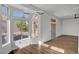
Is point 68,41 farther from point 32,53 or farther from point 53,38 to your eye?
point 32,53

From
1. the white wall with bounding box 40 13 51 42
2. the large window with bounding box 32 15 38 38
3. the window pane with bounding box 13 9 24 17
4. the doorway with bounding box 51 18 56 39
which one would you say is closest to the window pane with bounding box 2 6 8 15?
the window pane with bounding box 13 9 24 17

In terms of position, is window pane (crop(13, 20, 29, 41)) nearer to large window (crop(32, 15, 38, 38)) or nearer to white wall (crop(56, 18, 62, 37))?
large window (crop(32, 15, 38, 38))

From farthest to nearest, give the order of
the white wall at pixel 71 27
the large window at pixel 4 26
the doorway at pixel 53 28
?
the doorway at pixel 53 28
the white wall at pixel 71 27
the large window at pixel 4 26

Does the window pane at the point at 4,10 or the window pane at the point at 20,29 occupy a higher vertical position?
the window pane at the point at 4,10

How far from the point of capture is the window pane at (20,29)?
168cm

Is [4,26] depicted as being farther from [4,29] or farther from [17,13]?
[17,13]

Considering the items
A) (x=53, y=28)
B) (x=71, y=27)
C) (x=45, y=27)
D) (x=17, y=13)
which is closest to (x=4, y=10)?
(x=17, y=13)

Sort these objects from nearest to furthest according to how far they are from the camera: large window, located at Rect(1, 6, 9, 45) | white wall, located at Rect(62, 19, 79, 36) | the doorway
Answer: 1. large window, located at Rect(1, 6, 9, 45)
2. white wall, located at Rect(62, 19, 79, 36)
3. the doorway

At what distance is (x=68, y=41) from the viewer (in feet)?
5.72

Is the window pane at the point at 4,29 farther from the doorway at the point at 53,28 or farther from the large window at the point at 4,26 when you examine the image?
the doorway at the point at 53,28

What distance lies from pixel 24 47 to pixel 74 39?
2.79ft

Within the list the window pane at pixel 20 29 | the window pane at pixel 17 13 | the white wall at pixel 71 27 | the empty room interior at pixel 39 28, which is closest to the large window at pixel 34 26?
the empty room interior at pixel 39 28

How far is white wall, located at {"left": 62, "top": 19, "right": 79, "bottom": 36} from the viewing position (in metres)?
1.72

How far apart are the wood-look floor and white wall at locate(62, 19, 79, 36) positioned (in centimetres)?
8
